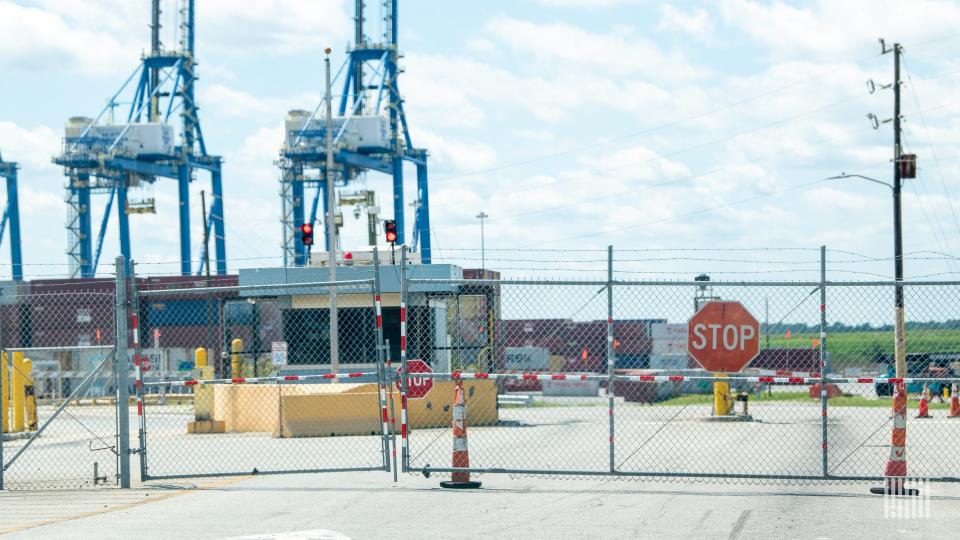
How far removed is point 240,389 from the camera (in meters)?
26.5

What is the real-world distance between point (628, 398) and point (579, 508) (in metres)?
27.5

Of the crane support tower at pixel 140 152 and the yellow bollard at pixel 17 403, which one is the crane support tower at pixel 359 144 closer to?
the crane support tower at pixel 140 152

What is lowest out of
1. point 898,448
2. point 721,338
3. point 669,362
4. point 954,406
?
point 669,362

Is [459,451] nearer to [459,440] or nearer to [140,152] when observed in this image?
[459,440]

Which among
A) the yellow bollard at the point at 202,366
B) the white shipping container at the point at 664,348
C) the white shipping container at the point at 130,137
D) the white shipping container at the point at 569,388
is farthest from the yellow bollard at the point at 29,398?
the white shipping container at the point at 130,137

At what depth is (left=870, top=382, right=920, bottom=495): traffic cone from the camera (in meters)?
12.5

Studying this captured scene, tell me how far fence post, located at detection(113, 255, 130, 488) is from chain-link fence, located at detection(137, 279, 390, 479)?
23 cm

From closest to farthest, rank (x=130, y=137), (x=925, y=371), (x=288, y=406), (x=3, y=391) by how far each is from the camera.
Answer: (x=3, y=391) → (x=288, y=406) → (x=925, y=371) → (x=130, y=137)

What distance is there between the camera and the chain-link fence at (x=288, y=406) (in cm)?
1692

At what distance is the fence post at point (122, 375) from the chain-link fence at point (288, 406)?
8.9 inches

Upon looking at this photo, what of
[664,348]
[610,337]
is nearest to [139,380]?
[610,337]

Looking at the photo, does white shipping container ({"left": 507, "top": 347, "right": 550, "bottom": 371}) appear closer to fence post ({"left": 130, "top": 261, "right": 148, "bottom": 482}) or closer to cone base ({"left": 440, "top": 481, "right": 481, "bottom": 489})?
cone base ({"left": 440, "top": 481, "right": 481, "bottom": 489})

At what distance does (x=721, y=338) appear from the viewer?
45.6 ft

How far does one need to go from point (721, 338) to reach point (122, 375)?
23.9 feet
